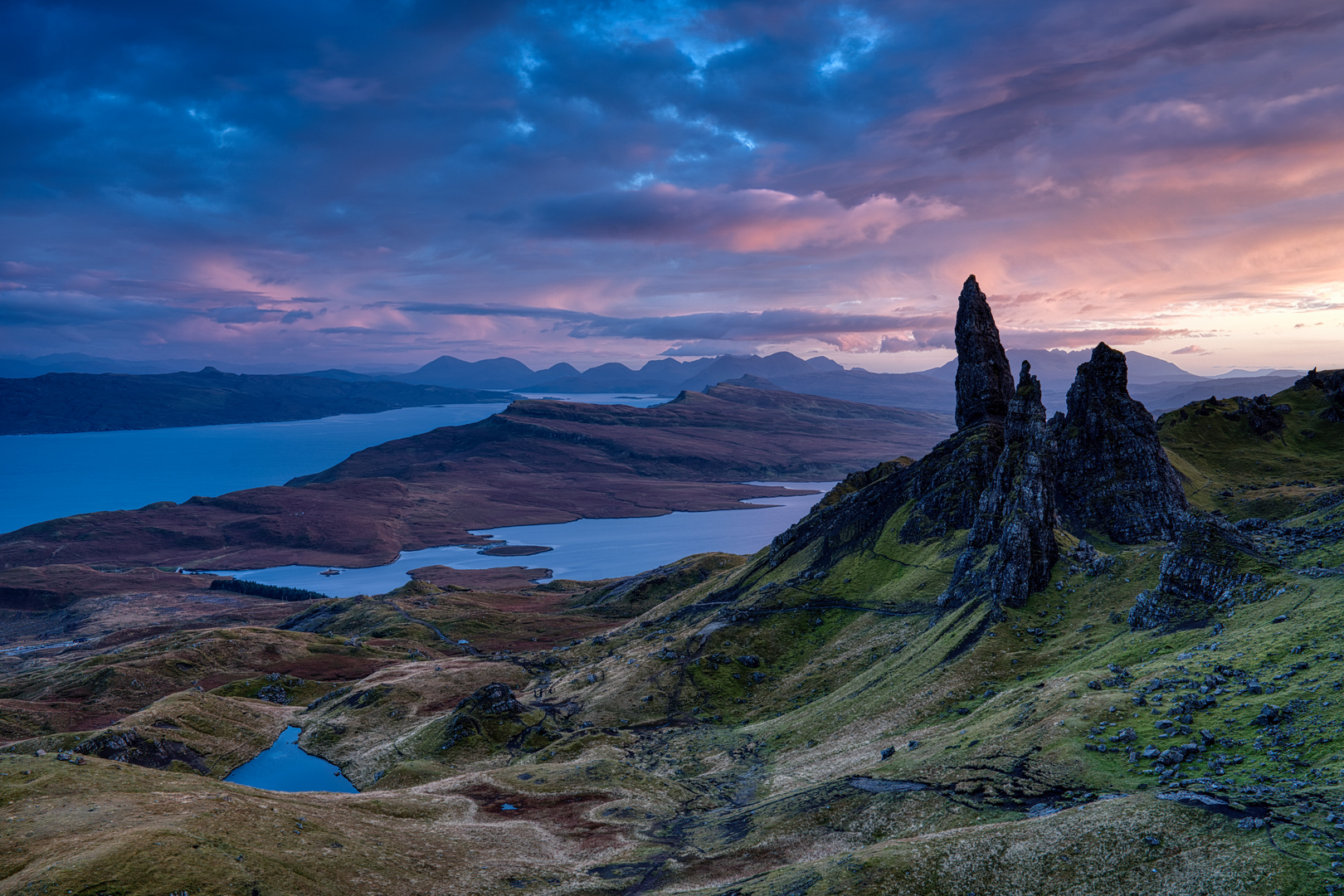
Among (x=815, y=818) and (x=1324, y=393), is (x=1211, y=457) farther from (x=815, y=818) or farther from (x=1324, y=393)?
(x=815, y=818)

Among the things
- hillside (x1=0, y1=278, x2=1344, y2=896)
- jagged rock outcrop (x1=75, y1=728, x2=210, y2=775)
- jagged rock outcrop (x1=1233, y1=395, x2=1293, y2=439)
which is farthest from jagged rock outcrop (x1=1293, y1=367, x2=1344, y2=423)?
jagged rock outcrop (x1=75, y1=728, x2=210, y2=775)

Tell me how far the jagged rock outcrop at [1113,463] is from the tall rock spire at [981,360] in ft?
38.5

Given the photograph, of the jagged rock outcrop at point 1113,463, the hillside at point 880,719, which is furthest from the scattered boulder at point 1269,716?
the jagged rock outcrop at point 1113,463

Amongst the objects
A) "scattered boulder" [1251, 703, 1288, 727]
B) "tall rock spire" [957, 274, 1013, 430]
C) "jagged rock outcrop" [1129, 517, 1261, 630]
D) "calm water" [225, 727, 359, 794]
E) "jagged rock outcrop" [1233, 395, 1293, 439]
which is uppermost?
"tall rock spire" [957, 274, 1013, 430]

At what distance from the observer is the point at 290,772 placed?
110 m

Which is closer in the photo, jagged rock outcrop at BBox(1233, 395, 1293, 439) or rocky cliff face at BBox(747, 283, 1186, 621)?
rocky cliff face at BBox(747, 283, 1186, 621)

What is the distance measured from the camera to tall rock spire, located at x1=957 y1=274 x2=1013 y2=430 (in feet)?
472

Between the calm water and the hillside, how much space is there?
127 inches

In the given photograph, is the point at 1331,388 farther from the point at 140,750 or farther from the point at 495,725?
the point at 140,750

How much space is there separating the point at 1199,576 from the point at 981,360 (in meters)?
83.0

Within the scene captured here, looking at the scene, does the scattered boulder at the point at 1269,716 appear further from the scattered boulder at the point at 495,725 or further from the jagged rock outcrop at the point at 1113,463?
the scattered boulder at the point at 495,725

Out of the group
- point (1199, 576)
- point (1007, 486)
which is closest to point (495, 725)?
point (1007, 486)

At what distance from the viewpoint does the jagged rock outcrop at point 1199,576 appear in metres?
65.3

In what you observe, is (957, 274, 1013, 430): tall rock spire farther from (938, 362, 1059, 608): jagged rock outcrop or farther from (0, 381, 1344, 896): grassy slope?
(0, 381, 1344, 896): grassy slope
